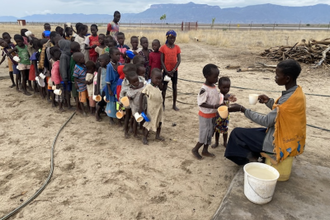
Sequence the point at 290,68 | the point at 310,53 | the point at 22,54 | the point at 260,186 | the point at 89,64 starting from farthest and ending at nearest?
the point at 310,53, the point at 22,54, the point at 89,64, the point at 290,68, the point at 260,186

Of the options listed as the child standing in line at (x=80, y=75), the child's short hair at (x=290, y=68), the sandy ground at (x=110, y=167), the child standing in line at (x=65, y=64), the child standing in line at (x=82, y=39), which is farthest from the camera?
the child standing in line at (x=82, y=39)

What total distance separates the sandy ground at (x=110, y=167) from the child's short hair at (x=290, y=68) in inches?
56.6

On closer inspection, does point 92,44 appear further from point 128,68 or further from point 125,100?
point 125,100

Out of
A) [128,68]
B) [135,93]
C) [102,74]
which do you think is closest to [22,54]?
[102,74]

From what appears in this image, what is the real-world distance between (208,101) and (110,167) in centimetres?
159

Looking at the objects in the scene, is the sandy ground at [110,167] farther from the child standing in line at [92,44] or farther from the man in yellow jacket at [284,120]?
the child standing in line at [92,44]

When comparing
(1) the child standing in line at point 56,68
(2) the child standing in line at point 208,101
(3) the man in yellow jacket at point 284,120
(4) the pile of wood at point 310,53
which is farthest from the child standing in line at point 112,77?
(4) the pile of wood at point 310,53

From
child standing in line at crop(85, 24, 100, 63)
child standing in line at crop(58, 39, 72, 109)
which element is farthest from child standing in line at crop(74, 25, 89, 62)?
child standing in line at crop(58, 39, 72, 109)

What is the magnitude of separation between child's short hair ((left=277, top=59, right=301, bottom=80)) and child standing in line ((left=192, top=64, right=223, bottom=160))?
A: 2.49 feet

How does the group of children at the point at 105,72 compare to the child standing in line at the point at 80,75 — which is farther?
the child standing in line at the point at 80,75

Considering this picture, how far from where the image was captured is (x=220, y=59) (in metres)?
11.2

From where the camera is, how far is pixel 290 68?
7.78 feet

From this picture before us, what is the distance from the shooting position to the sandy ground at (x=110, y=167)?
8.32 feet

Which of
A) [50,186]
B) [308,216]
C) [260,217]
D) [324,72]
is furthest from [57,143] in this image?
[324,72]
